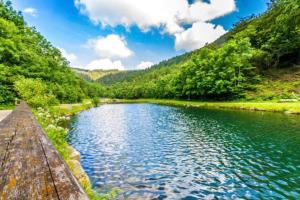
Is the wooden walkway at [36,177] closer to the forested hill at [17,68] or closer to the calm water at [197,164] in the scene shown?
the calm water at [197,164]

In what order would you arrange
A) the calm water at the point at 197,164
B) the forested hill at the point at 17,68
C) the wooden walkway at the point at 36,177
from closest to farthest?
1. the wooden walkway at the point at 36,177
2. the calm water at the point at 197,164
3. the forested hill at the point at 17,68

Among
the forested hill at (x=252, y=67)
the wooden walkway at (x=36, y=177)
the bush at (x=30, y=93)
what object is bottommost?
the wooden walkway at (x=36, y=177)

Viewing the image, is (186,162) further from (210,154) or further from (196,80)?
(196,80)

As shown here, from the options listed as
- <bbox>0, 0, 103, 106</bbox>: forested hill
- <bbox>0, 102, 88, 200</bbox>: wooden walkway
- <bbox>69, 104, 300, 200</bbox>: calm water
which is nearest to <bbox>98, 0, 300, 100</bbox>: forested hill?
<bbox>69, 104, 300, 200</bbox>: calm water

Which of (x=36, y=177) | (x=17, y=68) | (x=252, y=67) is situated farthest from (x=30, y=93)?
(x=252, y=67)

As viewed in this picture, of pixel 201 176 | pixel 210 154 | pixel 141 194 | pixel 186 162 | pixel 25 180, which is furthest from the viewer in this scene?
pixel 210 154

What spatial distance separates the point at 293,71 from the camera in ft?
226

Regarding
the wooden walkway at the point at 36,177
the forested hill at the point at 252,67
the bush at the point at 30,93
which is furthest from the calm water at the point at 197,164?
the forested hill at the point at 252,67

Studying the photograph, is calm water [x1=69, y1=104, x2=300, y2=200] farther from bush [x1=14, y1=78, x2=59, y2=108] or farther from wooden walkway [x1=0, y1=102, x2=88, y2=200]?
bush [x1=14, y1=78, x2=59, y2=108]

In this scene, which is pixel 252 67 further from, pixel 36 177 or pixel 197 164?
pixel 36 177

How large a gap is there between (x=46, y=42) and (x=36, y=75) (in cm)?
3401

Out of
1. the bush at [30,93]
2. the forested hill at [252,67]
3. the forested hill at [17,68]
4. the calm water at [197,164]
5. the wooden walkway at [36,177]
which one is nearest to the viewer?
the wooden walkway at [36,177]

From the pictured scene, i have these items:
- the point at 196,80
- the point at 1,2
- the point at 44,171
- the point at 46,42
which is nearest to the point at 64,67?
the point at 46,42

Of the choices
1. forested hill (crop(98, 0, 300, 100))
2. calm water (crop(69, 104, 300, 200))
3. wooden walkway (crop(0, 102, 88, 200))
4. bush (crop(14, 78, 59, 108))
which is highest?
forested hill (crop(98, 0, 300, 100))
